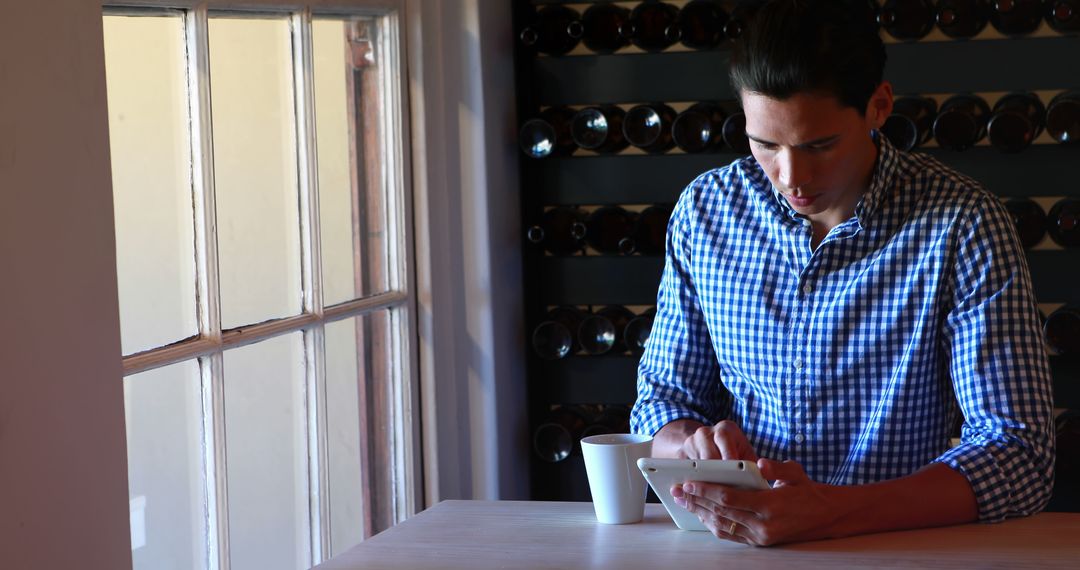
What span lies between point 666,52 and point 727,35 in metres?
0.19

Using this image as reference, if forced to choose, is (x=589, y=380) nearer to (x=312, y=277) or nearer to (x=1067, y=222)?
(x=312, y=277)

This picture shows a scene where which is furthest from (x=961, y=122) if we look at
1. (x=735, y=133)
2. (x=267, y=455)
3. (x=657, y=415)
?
(x=267, y=455)

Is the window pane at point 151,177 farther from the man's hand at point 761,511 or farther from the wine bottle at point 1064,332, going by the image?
the wine bottle at point 1064,332

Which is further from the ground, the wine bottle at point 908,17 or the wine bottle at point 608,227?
the wine bottle at point 908,17

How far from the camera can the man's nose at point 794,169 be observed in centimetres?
190

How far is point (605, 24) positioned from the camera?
125 inches

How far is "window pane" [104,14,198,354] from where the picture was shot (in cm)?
178

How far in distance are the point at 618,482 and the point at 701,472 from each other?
0.15 metres

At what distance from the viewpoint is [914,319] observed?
6.57ft

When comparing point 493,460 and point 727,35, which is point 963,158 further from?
point 493,460

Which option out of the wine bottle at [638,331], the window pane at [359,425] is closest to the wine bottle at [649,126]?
the wine bottle at [638,331]

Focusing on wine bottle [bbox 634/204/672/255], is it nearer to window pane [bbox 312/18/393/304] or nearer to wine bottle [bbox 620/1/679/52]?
wine bottle [bbox 620/1/679/52]

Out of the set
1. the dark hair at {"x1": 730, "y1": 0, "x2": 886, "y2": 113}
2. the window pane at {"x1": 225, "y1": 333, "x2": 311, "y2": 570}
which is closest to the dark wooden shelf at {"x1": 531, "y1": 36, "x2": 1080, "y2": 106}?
the dark hair at {"x1": 730, "y1": 0, "x2": 886, "y2": 113}

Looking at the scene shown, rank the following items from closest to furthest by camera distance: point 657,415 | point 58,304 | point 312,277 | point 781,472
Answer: point 58,304 < point 781,472 < point 657,415 < point 312,277
